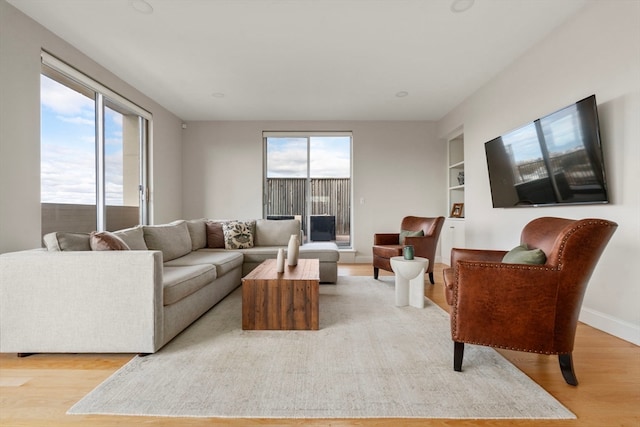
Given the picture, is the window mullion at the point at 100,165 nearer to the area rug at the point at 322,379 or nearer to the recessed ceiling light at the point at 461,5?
the area rug at the point at 322,379

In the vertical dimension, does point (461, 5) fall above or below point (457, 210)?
above

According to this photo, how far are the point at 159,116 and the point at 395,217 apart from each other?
4.39 meters

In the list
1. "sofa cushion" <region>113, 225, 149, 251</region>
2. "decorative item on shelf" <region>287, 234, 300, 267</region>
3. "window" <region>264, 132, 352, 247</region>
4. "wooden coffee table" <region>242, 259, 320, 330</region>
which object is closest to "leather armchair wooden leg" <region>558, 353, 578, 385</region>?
"wooden coffee table" <region>242, 259, 320, 330</region>

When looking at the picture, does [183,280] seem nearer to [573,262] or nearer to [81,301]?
[81,301]

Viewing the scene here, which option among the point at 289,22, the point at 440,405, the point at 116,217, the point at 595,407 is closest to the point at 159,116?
the point at 116,217

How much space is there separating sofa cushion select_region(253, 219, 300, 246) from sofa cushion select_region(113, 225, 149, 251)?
5.74ft

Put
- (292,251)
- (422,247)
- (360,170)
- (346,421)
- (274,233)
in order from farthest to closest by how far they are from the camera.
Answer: (360,170)
(274,233)
(422,247)
(292,251)
(346,421)

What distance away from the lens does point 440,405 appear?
4.84ft

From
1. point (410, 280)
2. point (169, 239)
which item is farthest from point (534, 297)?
point (169, 239)

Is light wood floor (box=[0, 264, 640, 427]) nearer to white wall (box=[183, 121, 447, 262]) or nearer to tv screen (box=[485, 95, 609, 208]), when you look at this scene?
tv screen (box=[485, 95, 609, 208])

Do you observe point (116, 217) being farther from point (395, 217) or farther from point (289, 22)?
point (395, 217)

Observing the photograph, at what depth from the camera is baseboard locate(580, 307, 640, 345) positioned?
2191mm

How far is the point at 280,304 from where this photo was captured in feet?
8.03

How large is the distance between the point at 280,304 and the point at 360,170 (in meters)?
3.85
